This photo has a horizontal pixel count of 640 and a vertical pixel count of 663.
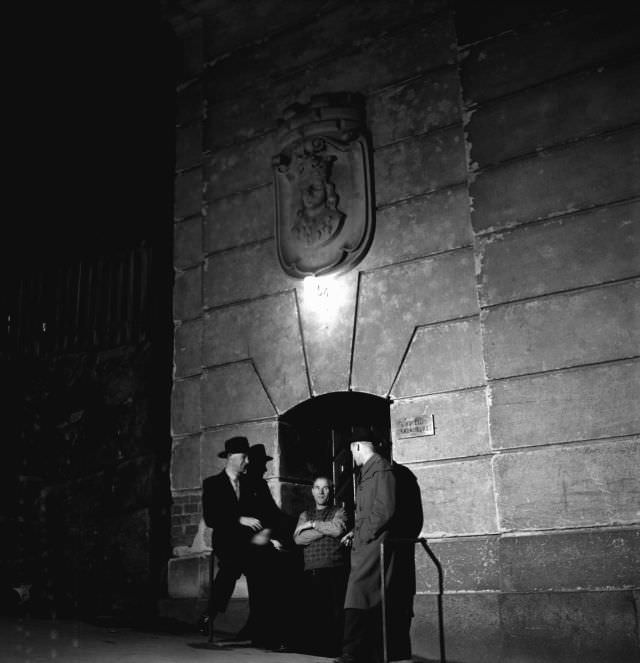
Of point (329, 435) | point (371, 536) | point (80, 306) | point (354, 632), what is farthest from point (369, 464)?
point (80, 306)

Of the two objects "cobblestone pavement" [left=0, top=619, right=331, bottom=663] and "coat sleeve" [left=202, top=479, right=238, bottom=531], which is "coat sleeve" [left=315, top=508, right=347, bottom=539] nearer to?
"coat sleeve" [left=202, top=479, right=238, bottom=531]

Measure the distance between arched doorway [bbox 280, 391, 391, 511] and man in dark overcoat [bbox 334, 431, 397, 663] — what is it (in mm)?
1293

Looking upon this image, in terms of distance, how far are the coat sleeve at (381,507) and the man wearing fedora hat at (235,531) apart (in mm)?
1078

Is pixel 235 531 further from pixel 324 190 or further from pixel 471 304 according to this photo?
pixel 324 190

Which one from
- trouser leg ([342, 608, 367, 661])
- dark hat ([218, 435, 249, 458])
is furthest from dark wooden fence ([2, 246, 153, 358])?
trouser leg ([342, 608, 367, 661])

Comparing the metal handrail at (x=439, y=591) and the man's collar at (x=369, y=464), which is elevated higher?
the man's collar at (x=369, y=464)

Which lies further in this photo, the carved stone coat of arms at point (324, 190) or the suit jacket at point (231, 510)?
the carved stone coat of arms at point (324, 190)

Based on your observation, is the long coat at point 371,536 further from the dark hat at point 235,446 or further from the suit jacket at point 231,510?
the dark hat at point 235,446

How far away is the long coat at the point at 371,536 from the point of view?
19.2 feet

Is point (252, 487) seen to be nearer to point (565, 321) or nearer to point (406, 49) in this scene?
point (565, 321)

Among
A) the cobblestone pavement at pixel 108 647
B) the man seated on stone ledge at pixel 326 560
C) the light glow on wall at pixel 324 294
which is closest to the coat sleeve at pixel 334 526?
the man seated on stone ledge at pixel 326 560

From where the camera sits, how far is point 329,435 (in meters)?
8.08

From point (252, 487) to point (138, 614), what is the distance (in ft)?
5.95

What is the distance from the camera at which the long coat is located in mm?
5867
